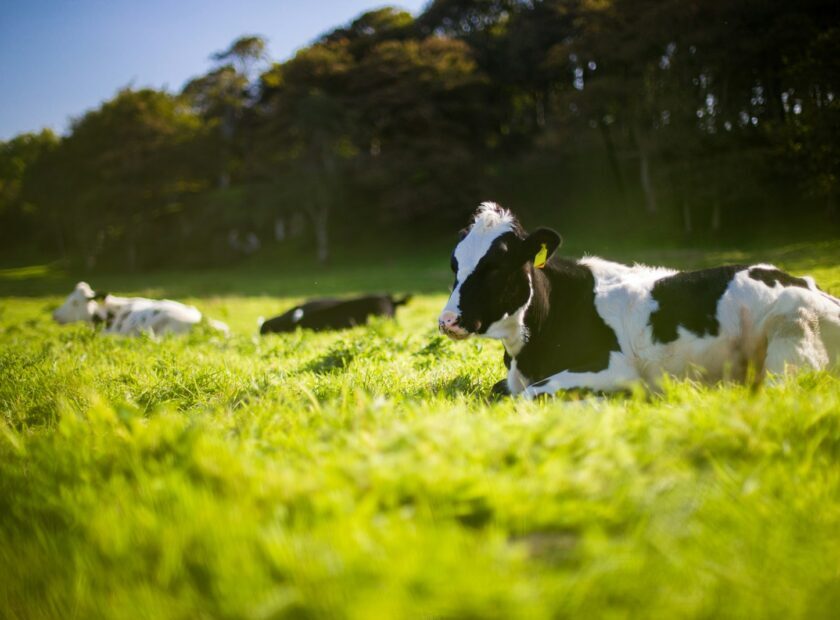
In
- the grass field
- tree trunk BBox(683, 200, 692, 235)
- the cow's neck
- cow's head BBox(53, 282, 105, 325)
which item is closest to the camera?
the grass field

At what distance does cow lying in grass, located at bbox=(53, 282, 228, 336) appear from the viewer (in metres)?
11.1

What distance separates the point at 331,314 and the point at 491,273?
24.8 feet

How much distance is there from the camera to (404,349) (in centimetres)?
689

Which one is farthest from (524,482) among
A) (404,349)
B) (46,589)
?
(404,349)

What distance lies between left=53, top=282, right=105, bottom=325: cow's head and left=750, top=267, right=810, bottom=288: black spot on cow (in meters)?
13.4


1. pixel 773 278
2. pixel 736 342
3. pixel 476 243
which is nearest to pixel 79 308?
pixel 476 243

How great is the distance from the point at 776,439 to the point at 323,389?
2.95m

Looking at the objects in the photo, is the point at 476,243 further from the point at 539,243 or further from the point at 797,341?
the point at 797,341

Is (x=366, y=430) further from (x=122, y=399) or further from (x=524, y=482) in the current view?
(x=122, y=399)

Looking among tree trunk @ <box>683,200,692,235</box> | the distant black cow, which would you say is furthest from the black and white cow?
tree trunk @ <box>683,200,692,235</box>

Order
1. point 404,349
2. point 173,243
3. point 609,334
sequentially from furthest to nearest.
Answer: point 173,243
point 404,349
point 609,334

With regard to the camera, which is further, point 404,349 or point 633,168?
point 633,168

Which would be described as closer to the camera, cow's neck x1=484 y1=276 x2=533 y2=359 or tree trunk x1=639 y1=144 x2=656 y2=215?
cow's neck x1=484 y1=276 x2=533 y2=359

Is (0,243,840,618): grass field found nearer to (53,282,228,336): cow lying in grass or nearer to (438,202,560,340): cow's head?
(438,202,560,340): cow's head
